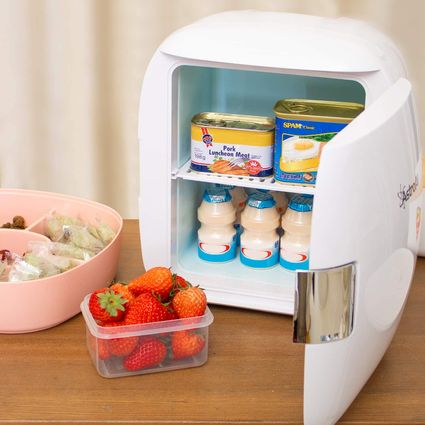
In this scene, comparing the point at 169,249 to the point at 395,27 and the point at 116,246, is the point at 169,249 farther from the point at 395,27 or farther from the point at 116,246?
the point at 395,27

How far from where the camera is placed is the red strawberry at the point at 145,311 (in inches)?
41.2

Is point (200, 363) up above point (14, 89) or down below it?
below

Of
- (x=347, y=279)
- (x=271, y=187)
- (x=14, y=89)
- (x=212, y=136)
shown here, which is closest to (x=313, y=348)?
(x=347, y=279)

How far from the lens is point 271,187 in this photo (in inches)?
46.9

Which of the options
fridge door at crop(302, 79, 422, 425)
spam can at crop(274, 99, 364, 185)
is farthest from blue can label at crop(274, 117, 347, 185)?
fridge door at crop(302, 79, 422, 425)

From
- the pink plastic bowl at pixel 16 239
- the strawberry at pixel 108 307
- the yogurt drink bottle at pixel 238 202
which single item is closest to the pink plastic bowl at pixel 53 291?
the pink plastic bowl at pixel 16 239

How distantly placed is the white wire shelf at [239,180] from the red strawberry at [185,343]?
0.25m

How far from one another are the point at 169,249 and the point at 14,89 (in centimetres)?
85

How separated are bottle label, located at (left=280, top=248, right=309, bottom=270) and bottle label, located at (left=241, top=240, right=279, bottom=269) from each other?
0.05 feet

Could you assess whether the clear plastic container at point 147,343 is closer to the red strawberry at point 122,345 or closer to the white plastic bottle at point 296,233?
the red strawberry at point 122,345

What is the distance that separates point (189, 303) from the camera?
1.07 m

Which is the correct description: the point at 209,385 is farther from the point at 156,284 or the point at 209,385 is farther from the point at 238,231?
the point at 238,231

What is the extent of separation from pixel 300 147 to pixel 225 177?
125 mm

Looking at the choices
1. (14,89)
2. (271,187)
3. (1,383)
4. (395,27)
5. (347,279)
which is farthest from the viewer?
(14,89)
